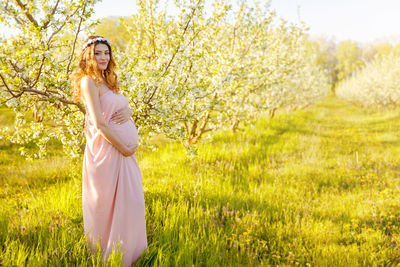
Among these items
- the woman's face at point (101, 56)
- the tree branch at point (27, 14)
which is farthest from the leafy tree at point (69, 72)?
the woman's face at point (101, 56)

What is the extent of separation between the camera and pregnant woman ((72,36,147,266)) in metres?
3.02

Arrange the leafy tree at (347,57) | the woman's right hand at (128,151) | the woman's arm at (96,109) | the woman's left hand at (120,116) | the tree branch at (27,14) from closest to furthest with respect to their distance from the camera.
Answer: the woman's arm at (96,109)
the woman's right hand at (128,151)
the woman's left hand at (120,116)
the tree branch at (27,14)
the leafy tree at (347,57)

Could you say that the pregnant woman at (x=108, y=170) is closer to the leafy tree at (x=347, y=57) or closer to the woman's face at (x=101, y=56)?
the woman's face at (x=101, y=56)

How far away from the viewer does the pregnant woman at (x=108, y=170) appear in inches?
119

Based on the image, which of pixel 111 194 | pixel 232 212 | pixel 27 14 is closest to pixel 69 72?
pixel 27 14

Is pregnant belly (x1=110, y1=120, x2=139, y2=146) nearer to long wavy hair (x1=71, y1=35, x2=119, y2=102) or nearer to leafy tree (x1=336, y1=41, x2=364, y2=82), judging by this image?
long wavy hair (x1=71, y1=35, x2=119, y2=102)

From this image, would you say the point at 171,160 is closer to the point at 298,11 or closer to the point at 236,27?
the point at 236,27

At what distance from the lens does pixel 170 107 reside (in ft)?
15.6

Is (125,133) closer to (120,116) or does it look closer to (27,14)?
(120,116)

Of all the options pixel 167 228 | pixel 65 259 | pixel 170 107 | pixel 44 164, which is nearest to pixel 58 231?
pixel 65 259

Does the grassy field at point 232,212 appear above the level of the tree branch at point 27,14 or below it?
below

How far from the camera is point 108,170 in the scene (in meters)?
3.03

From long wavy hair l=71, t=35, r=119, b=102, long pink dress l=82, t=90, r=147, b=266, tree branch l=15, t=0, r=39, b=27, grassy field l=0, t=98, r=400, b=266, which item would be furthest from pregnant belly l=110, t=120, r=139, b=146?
tree branch l=15, t=0, r=39, b=27

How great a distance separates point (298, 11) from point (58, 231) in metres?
9.78
